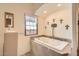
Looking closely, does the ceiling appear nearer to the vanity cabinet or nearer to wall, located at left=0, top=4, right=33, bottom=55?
wall, located at left=0, top=4, right=33, bottom=55

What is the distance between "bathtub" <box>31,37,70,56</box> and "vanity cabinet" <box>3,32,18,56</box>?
242mm

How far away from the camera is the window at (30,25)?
1.76m

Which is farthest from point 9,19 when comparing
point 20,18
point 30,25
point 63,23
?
point 63,23

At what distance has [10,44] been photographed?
1699mm

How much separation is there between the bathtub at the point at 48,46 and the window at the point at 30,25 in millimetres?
113

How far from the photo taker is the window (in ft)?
5.77

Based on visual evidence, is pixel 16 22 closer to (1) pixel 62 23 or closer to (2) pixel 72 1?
(1) pixel 62 23

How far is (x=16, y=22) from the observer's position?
1.71 meters

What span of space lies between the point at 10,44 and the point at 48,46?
50 centimetres

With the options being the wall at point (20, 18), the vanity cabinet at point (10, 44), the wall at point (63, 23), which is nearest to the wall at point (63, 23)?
the wall at point (63, 23)

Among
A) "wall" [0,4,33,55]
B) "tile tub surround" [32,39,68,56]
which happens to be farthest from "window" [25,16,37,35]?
"tile tub surround" [32,39,68,56]

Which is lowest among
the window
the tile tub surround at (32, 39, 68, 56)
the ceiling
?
the tile tub surround at (32, 39, 68, 56)

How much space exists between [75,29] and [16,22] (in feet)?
2.55

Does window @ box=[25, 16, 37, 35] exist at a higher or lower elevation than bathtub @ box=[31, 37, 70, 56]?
higher
